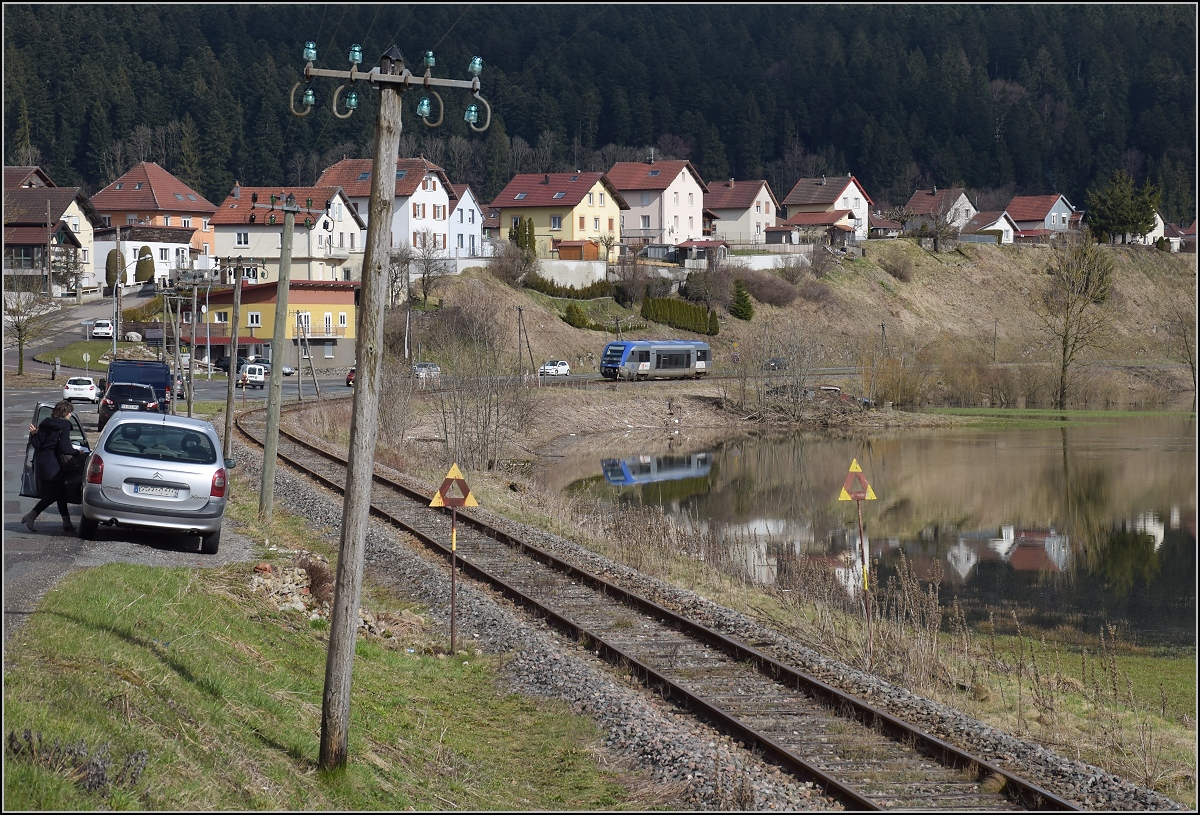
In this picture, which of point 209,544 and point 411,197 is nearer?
point 209,544

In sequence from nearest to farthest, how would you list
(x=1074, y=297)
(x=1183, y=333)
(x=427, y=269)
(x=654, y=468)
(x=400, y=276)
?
(x=654, y=468), (x=1074, y=297), (x=1183, y=333), (x=400, y=276), (x=427, y=269)

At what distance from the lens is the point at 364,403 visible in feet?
31.3

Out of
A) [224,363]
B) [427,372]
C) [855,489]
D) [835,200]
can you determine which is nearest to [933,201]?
[835,200]

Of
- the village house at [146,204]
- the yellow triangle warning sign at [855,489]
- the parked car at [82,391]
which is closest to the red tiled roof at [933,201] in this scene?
the village house at [146,204]

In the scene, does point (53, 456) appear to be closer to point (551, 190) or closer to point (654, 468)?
point (654, 468)

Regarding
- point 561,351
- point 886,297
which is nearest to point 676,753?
point 561,351

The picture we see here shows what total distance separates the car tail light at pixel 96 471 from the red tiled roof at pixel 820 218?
116889mm

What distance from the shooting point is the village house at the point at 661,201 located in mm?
115812

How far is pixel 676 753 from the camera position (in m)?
11.3

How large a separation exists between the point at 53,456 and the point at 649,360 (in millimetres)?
58036

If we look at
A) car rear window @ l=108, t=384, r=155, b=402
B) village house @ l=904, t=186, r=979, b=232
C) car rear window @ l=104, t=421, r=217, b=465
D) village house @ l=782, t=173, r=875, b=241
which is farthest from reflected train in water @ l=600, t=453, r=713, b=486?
village house @ l=904, t=186, r=979, b=232

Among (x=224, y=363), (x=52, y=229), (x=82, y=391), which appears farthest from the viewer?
(x=52, y=229)

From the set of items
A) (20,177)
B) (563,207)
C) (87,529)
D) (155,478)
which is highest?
(563,207)

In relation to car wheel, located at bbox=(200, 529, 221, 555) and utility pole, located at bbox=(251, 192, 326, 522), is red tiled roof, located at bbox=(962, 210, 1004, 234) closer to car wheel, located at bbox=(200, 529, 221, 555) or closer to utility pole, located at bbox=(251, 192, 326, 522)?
utility pole, located at bbox=(251, 192, 326, 522)
